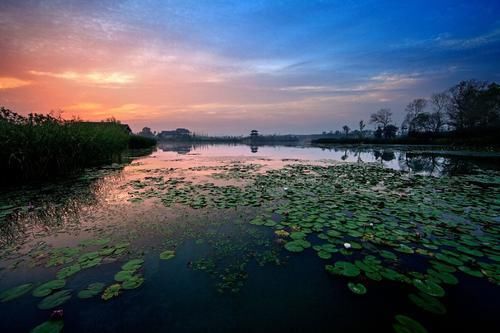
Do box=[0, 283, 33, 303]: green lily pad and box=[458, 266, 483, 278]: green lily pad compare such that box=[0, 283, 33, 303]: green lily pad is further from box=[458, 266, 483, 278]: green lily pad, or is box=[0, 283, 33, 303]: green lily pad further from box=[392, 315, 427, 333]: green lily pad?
box=[458, 266, 483, 278]: green lily pad

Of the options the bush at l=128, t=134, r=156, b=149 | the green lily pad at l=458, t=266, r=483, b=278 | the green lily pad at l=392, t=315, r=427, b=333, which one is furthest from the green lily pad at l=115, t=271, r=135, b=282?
the bush at l=128, t=134, r=156, b=149

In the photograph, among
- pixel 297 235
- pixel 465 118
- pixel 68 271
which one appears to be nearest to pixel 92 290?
pixel 68 271

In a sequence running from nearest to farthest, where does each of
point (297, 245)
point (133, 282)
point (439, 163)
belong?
point (133, 282)
point (297, 245)
point (439, 163)

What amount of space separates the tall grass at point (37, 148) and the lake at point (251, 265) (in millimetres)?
3578

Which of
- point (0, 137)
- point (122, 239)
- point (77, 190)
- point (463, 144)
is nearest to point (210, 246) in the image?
point (122, 239)

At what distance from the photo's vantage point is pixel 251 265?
119 inches

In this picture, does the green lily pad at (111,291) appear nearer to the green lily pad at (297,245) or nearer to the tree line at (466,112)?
the green lily pad at (297,245)

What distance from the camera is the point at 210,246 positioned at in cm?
354

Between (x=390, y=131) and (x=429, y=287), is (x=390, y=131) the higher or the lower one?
the higher one

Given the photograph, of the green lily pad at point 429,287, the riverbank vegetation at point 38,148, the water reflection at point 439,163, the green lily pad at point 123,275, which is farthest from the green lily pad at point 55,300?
the water reflection at point 439,163

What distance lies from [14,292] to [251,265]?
271 centimetres

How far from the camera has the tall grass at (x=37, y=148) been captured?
8148 mm

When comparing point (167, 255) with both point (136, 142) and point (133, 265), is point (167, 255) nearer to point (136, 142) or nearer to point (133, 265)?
point (133, 265)

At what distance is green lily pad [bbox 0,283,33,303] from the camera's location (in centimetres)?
235
